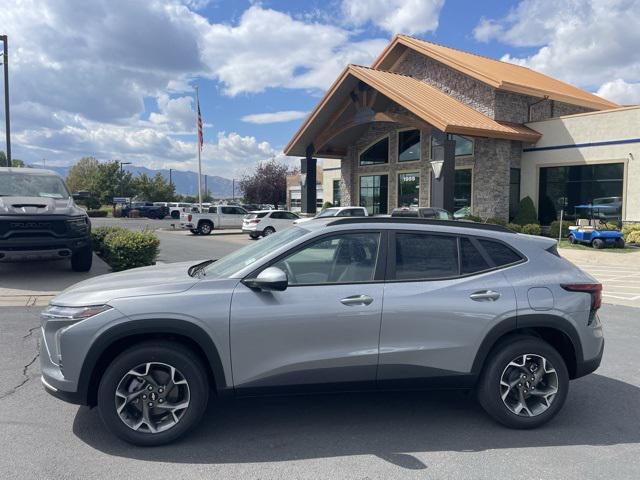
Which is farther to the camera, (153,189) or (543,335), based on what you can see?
(153,189)

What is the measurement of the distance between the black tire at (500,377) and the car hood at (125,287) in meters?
2.34

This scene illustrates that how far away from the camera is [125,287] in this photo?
Result: 143 inches

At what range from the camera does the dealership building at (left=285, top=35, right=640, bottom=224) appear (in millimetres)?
20031

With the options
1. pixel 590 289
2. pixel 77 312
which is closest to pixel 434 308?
pixel 590 289

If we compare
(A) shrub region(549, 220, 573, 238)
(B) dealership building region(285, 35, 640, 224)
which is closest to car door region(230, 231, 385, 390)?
(B) dealership building region(285, 35, 640, 224)

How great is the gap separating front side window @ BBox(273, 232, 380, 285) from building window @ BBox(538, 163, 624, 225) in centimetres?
1988

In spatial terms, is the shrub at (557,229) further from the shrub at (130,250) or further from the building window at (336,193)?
the shrub at (130,250)

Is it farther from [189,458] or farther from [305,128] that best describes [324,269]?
[305,128]

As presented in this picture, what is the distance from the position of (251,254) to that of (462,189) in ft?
67.8

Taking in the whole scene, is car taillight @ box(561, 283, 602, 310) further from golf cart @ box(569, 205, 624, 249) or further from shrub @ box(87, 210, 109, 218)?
shrub @ box(87, 210, 109, 218)

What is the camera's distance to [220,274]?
380 centimetres

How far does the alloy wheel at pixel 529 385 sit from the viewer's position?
154 inches

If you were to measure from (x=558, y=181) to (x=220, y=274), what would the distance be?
2149 centimetres

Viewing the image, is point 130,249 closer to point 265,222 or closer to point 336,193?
point 265,222
